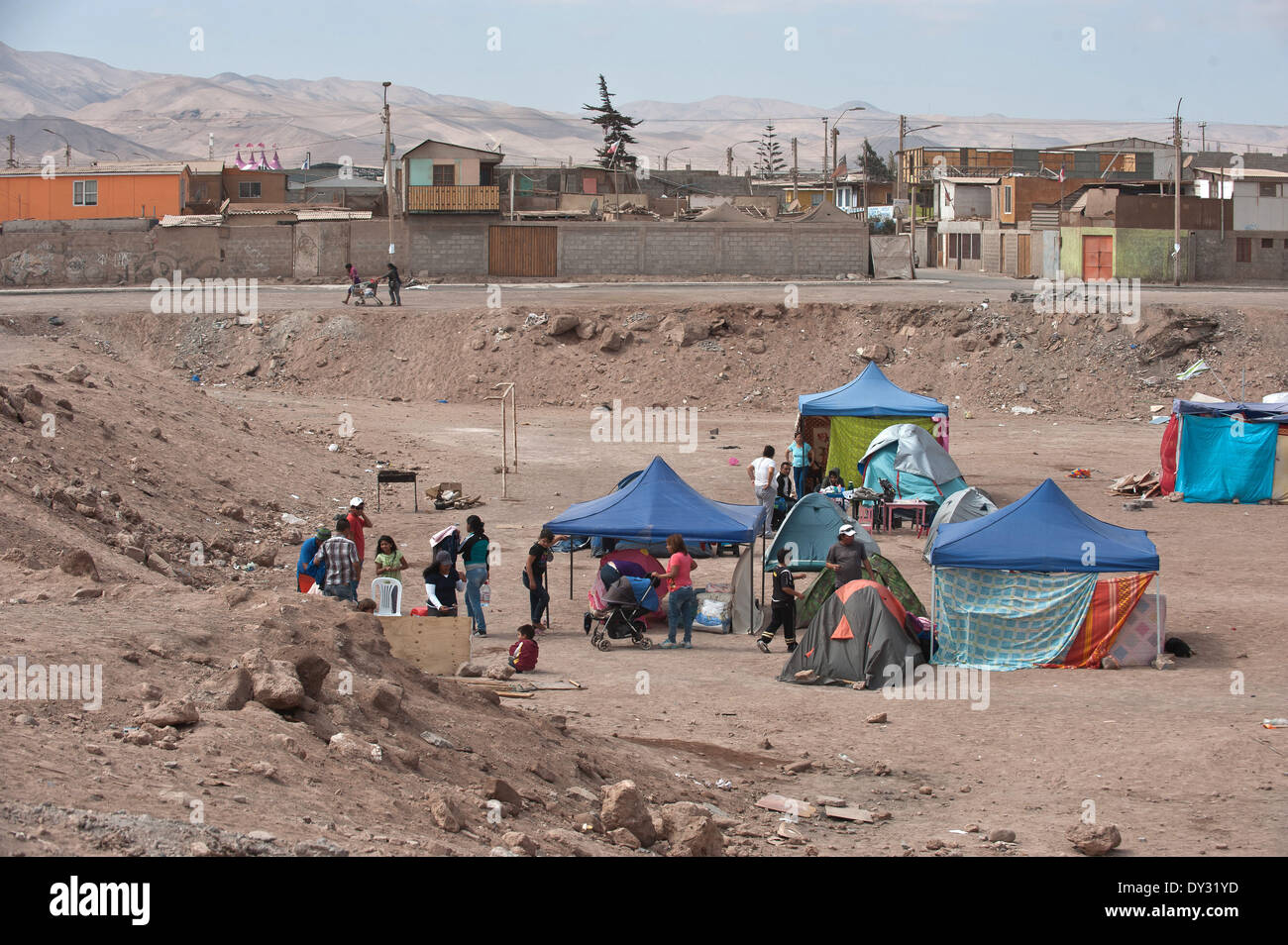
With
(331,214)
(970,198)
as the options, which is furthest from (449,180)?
(970,198)

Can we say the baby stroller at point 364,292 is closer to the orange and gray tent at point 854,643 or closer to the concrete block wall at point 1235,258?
the orange and gray tent at point 854,643

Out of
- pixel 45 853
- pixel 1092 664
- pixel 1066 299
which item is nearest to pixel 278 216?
pixel 1066 299

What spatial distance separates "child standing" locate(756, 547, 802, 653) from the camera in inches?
548

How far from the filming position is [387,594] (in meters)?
13.1

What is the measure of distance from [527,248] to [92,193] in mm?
20015

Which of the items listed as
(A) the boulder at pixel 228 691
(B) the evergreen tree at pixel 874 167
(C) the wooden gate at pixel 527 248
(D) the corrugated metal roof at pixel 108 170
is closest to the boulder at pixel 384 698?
(A) the boulder at pixel 228 691

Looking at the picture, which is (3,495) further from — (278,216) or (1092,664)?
(278,216)

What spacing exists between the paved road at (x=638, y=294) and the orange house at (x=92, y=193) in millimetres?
12168

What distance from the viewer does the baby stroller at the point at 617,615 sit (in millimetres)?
13895

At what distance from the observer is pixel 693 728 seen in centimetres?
1104

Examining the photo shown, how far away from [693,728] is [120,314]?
1223 inches

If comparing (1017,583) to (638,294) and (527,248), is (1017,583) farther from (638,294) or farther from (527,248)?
(527,248)

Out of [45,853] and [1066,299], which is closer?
[45,853]

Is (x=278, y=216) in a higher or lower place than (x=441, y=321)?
higher
